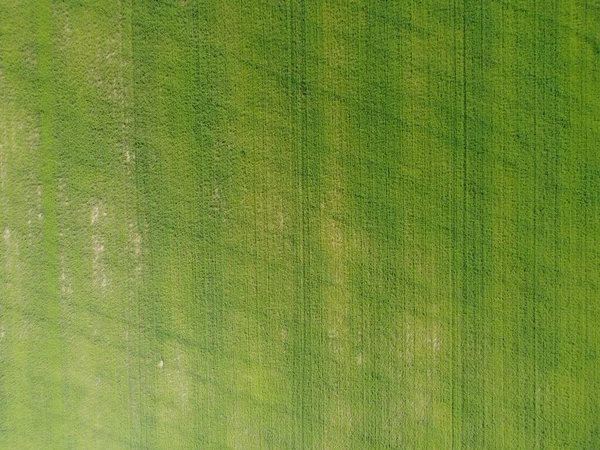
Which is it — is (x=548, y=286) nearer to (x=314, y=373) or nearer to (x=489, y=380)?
(x=489, y=380)

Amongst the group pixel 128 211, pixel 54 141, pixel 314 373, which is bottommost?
pixel 314 373

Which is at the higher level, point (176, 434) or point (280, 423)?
point (280, 423)

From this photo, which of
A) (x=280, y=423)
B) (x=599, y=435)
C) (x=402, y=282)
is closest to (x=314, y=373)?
(x=280, y=423)

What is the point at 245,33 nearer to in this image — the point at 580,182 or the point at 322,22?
the point at 322,22

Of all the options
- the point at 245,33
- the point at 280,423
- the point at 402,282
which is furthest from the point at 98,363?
the point at 245,33

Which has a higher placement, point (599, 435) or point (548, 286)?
point (548, 286)

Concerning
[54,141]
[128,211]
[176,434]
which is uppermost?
[54,141]
